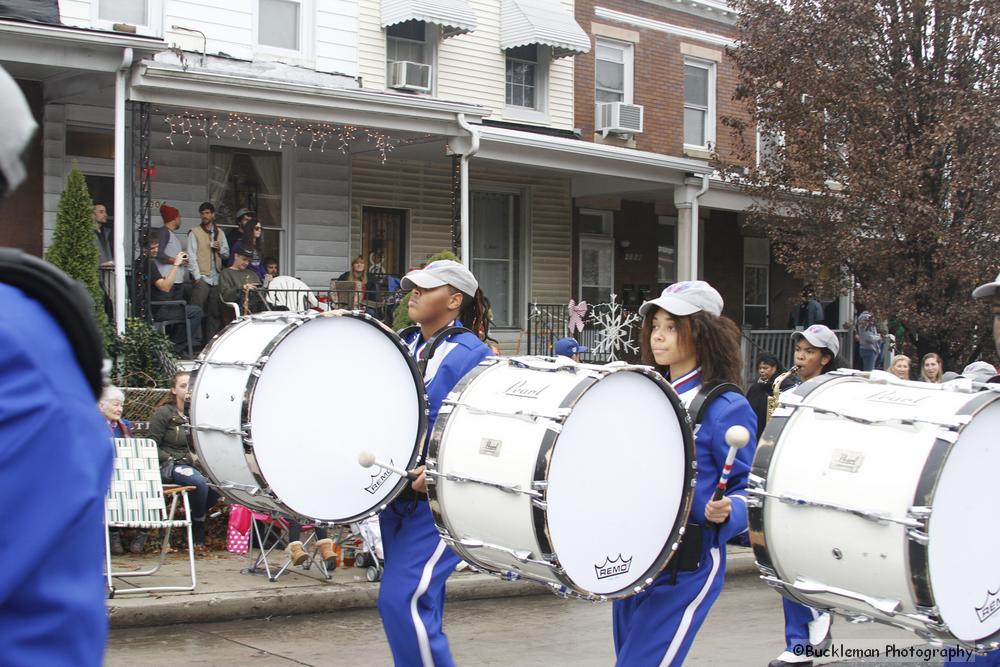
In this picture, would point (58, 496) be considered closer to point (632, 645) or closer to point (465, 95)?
point (632, 645)

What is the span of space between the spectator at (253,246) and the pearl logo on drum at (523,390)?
10704mm

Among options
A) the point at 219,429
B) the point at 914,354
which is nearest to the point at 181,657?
the point at 219,429

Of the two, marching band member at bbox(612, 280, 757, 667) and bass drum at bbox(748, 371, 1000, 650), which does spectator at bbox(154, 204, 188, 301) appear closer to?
marching band member at bbox(612, 280, 757, 667)

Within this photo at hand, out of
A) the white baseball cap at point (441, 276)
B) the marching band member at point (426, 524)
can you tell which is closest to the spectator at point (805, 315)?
the marching band member at point (426, 524)

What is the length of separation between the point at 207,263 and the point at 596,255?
799 centimetres

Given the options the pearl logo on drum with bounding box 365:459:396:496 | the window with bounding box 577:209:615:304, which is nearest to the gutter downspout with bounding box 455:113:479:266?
the window with bounding box 577:209:615:304

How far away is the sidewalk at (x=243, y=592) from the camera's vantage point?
7.98 meters

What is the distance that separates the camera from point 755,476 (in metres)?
4.03

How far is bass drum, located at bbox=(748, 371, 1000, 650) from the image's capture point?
11.9ft

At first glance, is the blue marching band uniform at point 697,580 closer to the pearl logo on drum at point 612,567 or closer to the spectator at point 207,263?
the pearl logo on drum at point 612,567

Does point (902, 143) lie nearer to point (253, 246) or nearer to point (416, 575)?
point (253, 246)

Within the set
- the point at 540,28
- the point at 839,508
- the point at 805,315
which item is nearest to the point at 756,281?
the point at 805,315

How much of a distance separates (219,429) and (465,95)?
13563mm

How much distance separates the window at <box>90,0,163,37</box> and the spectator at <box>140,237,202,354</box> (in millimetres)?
2831
